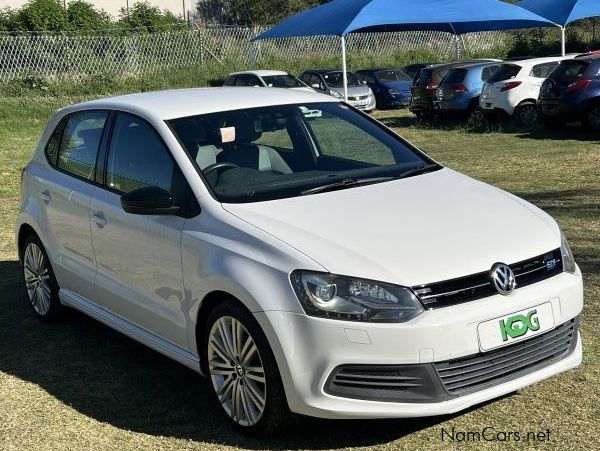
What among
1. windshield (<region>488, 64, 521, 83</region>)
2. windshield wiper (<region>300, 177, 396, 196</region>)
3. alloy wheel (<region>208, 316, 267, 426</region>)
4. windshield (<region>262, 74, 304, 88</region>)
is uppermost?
windshield wiper (<region>300, 177, 396, 196</region>)

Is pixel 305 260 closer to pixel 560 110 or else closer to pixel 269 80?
pixel 560 110

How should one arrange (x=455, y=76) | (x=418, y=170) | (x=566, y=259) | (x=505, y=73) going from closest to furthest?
(x=566, y=259)
(x=418, y=170)
(x=505, y=73)
(x=455, y=76)

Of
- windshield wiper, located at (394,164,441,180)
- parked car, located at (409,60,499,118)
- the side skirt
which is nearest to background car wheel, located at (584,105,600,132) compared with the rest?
parked car, located at (409,60,499,118)

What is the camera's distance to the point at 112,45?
2798cm

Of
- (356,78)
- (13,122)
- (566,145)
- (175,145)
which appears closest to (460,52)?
(356,78)

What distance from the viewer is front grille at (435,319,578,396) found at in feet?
12.0

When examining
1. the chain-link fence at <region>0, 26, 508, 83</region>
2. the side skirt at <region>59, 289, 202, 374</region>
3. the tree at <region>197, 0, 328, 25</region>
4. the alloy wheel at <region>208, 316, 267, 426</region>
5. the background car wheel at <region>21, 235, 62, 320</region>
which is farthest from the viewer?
the tree at <region>197, 0, 328, 25</region>

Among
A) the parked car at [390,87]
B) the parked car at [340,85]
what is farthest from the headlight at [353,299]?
the parked car at [390,87]

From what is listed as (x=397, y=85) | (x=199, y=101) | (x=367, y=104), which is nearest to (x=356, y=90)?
(x=367, y=104)

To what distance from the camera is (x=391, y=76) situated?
27.4 meters

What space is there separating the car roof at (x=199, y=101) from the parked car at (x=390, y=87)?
21.2 m

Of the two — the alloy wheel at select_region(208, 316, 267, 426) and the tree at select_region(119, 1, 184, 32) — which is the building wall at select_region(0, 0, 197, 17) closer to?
the tree at select_region(119, 1, 184, 32)

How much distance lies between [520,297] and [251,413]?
131cm

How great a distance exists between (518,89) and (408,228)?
15061 millimetres
